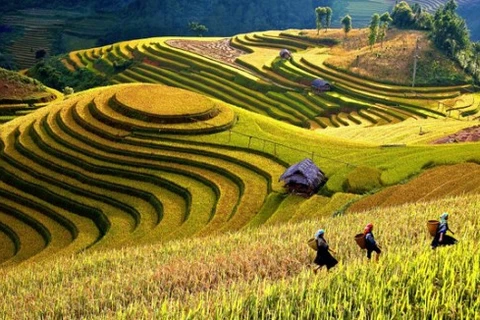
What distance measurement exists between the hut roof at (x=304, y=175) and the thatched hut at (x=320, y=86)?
4224 centimetres

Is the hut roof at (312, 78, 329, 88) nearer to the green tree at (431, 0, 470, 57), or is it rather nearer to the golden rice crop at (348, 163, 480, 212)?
the green tree at (431, 0, 470, 57)

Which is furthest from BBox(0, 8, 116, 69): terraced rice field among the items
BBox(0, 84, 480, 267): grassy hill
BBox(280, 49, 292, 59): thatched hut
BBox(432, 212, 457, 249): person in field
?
BBox(432, 212, 457, 249): person in field

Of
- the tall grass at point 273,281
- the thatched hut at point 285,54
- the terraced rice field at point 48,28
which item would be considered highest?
the tall grass at point 273,281

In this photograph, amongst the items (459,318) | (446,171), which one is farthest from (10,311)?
(446,171)

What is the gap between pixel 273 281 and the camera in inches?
378

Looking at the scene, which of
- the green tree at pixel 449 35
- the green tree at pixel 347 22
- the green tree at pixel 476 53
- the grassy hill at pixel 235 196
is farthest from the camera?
the green tree at pixel 347 22

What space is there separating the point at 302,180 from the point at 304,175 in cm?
32

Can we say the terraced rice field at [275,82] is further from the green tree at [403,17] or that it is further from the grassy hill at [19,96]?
the grassy hill at [19,96]

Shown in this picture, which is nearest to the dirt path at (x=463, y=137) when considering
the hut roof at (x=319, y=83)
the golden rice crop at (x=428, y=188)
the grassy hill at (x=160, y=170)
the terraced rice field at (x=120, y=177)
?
the grassy hill at (x=160, y=170)

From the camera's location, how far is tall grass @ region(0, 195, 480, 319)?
24.1ft

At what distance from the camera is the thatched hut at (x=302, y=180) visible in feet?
98.3

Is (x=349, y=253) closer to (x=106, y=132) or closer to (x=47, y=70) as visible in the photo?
(x=106, y=132)

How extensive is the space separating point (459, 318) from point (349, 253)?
468 centimetres

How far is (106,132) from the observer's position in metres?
37.9
